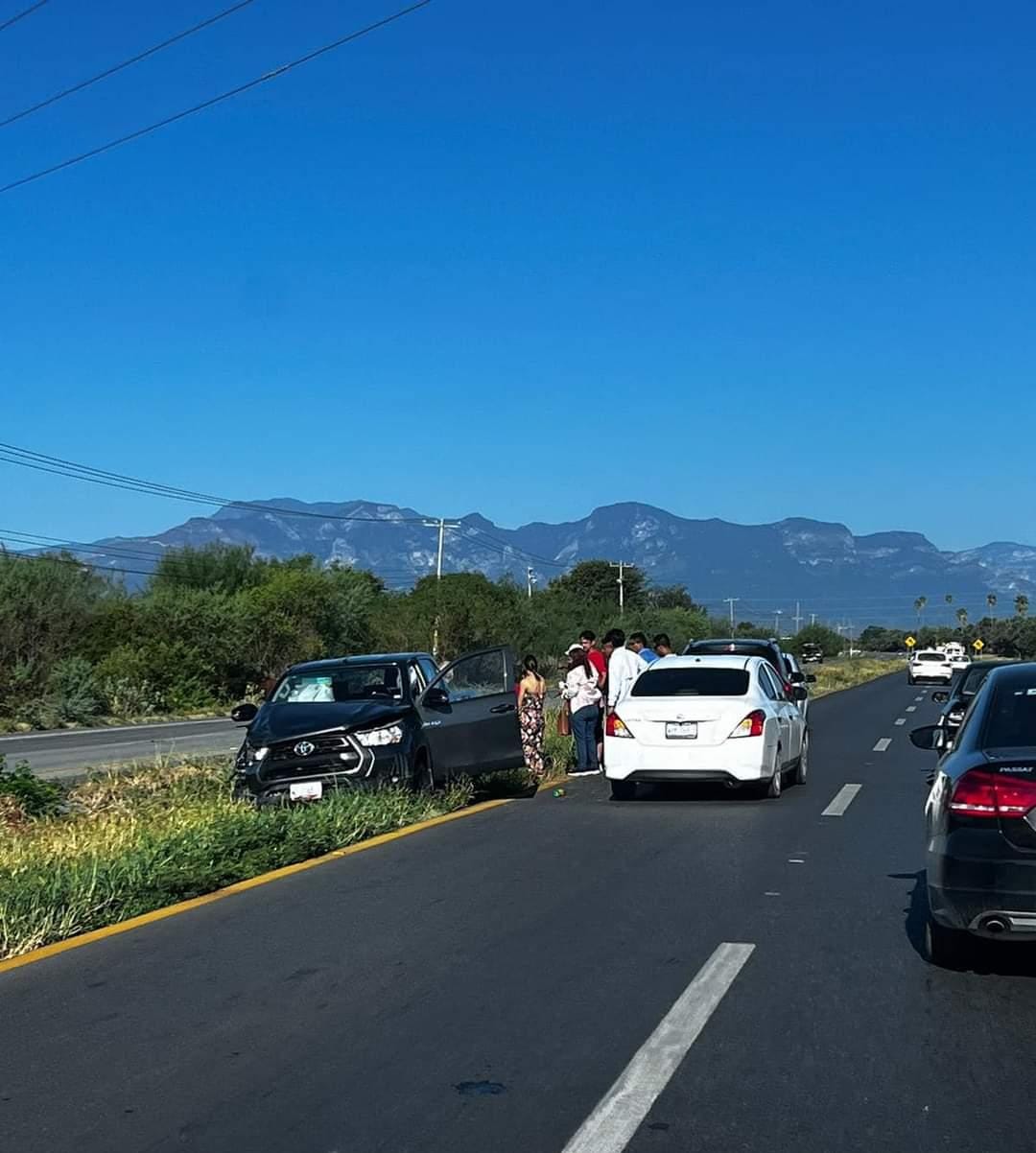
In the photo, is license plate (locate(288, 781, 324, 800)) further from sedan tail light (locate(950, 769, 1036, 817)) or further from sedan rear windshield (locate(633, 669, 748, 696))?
sedan tail light (locate(950, 769, 1036, 817))

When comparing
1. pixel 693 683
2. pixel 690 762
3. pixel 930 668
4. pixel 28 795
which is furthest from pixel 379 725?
pixel 930 668

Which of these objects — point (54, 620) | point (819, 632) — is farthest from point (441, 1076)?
point (819, 632)

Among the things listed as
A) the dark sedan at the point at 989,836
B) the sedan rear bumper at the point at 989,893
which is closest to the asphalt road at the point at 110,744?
the dark sedan at the point at 989,836

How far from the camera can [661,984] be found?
7.54 meters

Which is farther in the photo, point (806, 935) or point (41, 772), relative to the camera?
point (41, 772)

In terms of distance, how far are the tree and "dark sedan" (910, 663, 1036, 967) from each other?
117 m

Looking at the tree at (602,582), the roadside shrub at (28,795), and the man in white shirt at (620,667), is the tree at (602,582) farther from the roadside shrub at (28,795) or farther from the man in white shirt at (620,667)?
the roadside shrub at (28,795)

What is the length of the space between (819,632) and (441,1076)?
17503 centimetres

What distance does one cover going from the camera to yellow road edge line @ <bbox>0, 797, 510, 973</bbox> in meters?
8.37

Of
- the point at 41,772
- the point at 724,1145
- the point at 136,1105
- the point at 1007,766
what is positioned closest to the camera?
the point at 724,1145

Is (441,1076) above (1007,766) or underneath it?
underneath

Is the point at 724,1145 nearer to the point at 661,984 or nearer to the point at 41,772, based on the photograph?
the point at 661,984

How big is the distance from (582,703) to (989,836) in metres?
12.6

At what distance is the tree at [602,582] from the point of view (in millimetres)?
128250
